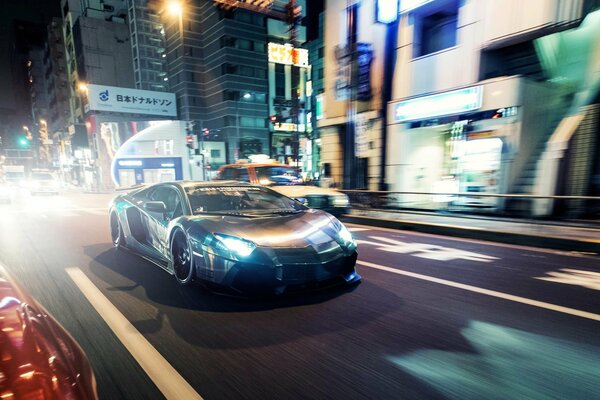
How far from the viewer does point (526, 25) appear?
9.71m

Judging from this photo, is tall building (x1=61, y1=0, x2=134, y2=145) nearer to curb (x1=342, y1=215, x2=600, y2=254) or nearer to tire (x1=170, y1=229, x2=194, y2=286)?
curb (x1=342, y1=215, x2=600, y2=254)

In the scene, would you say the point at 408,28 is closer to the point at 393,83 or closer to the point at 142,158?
the point at 393,83

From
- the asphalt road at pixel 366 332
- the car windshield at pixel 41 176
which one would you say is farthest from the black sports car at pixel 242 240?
the car windshield at pixel 41 176

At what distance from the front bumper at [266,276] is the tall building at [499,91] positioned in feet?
26.5

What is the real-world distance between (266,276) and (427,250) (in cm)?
400

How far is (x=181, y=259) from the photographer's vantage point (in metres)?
3.96

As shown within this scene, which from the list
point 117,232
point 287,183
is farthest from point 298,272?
point 287,183

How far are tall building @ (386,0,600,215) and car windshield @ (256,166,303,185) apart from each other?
4509 millimetres

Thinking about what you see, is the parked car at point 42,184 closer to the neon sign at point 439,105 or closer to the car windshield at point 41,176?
the car windshield at point 41,176

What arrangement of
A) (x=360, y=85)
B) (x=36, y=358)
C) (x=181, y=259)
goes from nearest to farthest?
1. (x=36, y=358)
2. (x=181, y=259)
3. (x=360, y=85)

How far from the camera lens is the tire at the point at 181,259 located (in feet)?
12.1

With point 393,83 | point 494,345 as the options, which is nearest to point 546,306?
point 494,345

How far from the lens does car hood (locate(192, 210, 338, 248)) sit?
3.31m

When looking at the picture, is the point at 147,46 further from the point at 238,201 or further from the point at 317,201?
the point at 238,201
